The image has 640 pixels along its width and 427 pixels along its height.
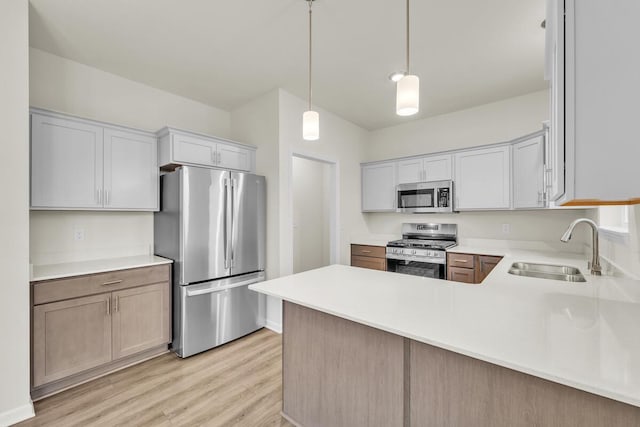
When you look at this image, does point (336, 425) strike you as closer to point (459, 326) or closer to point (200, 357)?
point (459, 326)

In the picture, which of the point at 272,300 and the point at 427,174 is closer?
the point at 272,300

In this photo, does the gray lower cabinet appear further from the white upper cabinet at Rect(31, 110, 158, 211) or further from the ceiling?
the ceiling

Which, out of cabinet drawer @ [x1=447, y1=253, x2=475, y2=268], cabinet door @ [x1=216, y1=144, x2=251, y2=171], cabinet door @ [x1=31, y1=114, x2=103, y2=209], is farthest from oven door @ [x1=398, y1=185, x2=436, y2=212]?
cabinet door @ [x1=31, y1=114, x2=103, y2=209]

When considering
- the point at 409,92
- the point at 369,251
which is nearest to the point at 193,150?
the point at 409,92

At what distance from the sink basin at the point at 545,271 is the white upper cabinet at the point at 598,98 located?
181 centimetres

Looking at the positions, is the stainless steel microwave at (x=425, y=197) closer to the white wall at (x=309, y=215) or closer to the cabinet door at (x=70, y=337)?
the white wall at (x=309, y=215)

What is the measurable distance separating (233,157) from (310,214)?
227 cm

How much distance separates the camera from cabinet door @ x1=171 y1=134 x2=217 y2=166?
2734mm

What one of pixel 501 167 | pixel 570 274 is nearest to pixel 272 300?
pixel 570 274

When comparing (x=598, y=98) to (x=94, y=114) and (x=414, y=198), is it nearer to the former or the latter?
(x=414, y=198)

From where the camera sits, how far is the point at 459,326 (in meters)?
1.04

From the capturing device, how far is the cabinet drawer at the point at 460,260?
3223 mm
